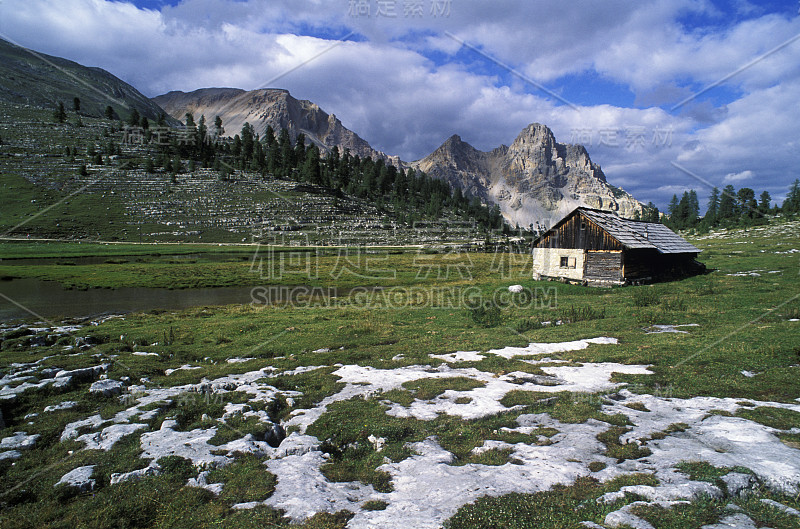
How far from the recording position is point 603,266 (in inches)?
1361

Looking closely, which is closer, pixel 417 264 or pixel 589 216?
pixel 589 216

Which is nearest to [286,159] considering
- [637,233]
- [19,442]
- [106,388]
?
[637,233]

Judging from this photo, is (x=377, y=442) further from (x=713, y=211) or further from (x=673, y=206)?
(x=673, y=206)

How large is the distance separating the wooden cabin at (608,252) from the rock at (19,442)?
37722mm

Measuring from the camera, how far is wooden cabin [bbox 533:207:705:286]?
1331 inches

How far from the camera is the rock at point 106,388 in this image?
11.4 meters

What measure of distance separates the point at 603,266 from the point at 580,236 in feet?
12.2

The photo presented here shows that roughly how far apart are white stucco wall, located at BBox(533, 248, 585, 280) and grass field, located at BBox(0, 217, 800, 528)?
13.4 meters

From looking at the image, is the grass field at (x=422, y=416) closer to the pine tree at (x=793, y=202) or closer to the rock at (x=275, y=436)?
the rock at (x=275, y=436)

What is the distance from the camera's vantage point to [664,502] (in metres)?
5.59

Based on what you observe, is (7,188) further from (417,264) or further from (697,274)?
(697,274)

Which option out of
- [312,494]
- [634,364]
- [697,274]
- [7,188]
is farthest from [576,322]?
[7,188]

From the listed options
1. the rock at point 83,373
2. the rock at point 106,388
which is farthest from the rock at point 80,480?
the rock at point 83,373

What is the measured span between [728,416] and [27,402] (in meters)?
18.9
